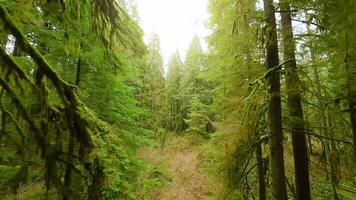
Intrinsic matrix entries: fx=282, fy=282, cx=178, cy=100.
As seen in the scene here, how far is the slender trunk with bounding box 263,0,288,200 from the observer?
6352 millimetres

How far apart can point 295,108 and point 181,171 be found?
1403 cm

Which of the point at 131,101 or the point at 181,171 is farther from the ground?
the point at 131,101

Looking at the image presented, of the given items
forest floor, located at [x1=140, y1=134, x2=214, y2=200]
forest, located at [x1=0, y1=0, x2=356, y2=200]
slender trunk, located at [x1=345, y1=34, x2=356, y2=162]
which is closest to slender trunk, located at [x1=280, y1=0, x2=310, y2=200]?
forest, located at [x1=0, y1=0, x2=356, y2=200]

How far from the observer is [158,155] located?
80.1ft

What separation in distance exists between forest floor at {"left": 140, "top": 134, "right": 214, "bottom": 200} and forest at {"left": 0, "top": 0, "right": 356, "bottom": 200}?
188 centimetres

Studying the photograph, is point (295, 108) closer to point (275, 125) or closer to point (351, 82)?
point (275, 125)

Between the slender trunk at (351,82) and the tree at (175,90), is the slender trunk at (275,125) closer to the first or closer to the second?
the slender trunk at (351,82)

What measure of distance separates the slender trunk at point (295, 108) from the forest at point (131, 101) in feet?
0.10

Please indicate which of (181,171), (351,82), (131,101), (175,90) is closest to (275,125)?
(351,82)

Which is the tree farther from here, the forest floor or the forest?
the forest

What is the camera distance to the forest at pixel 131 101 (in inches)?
97.8

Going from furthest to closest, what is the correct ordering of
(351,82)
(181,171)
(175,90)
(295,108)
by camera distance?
(175,90)
(181,171)
(295,108)
(351,82)

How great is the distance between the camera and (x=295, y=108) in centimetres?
793

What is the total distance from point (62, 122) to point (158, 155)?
879 inches
